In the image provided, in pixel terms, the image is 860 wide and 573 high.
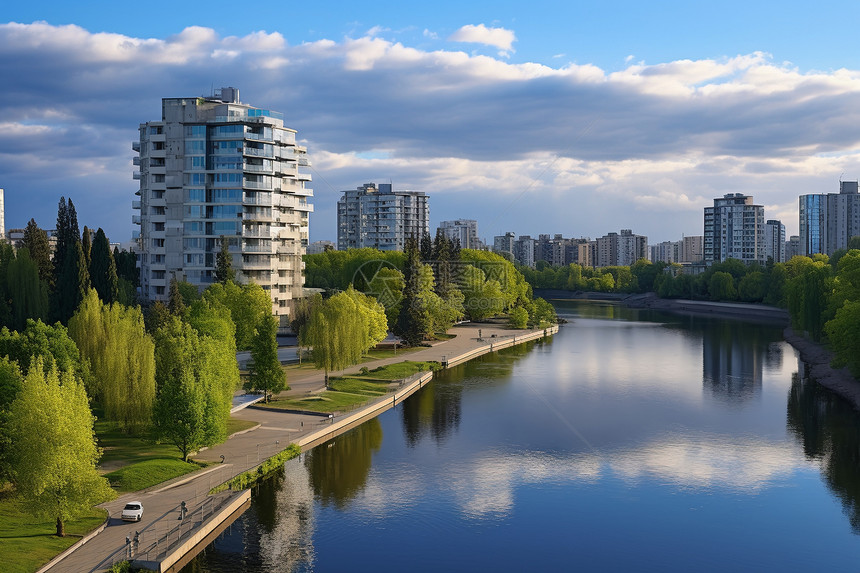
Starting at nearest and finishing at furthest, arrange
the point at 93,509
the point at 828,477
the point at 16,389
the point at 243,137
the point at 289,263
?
the point at 93,509 → the point at 16,389 → the point at 828,477 → the point at 243,137 → the point at 289,263

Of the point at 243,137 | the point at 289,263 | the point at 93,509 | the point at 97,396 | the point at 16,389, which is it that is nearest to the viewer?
the point at 93,509

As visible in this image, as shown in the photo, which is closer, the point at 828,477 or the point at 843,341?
the point at 828,477

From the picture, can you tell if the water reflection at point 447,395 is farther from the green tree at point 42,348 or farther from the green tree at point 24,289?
the green tree at point 24,289

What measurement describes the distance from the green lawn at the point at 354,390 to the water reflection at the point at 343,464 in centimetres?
402

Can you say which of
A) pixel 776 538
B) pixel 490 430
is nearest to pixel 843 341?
pixel 490 430

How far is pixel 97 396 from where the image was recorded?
53.1 m

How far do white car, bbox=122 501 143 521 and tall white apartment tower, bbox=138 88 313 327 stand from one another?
57810 millimetres

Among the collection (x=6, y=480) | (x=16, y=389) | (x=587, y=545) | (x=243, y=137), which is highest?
(x=243, y=137)

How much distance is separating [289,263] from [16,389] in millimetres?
59508

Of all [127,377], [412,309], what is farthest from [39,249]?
[127,377]

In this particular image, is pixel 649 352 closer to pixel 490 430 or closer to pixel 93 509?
pixel 490 430

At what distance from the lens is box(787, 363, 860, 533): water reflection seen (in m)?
44.8

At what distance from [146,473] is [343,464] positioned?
12.0 meters

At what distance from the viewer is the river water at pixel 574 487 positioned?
3556 cm
